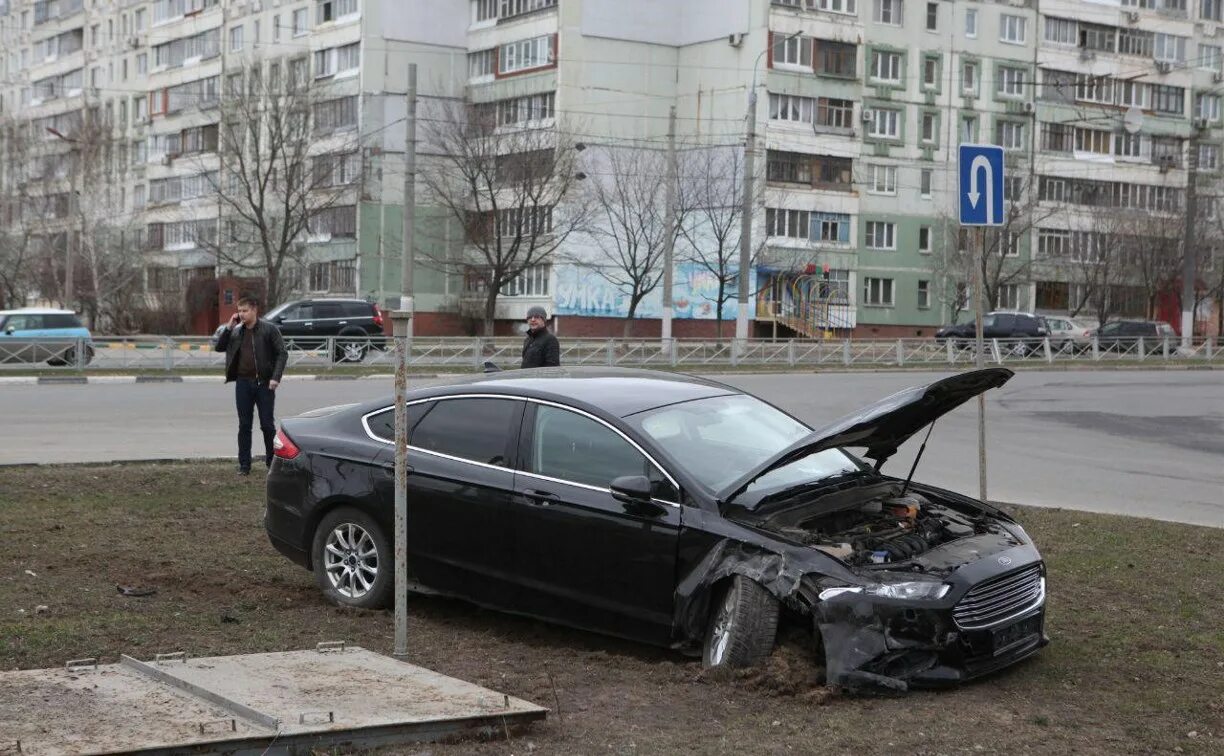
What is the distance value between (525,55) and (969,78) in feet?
71.0

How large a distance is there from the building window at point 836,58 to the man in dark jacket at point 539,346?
49.8 meters

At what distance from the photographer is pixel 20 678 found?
6062mm

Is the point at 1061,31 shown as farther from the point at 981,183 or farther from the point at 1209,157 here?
the point at 981,183

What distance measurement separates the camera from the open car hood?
6781 millimetres

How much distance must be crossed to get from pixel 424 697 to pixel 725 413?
266cm

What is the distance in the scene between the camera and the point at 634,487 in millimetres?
6883

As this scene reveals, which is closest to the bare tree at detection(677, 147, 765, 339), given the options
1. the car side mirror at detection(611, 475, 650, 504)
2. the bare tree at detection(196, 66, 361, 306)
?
the bare tree at detection(196, 66, 361, 306)

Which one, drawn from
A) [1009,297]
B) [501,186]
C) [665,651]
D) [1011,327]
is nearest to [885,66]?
[1009,297]

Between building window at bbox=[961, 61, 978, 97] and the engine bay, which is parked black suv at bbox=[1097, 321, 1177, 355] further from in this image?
the engine bay

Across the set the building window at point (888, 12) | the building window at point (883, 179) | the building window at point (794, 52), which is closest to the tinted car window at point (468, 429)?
the building window at point (794, 52)

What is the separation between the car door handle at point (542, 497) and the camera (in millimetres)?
7398

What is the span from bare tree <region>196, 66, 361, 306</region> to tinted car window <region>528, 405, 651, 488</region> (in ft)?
155

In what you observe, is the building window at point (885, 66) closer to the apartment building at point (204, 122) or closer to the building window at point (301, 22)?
the apartment building at point (204, 122)

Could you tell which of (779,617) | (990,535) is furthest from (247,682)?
(990,535)
